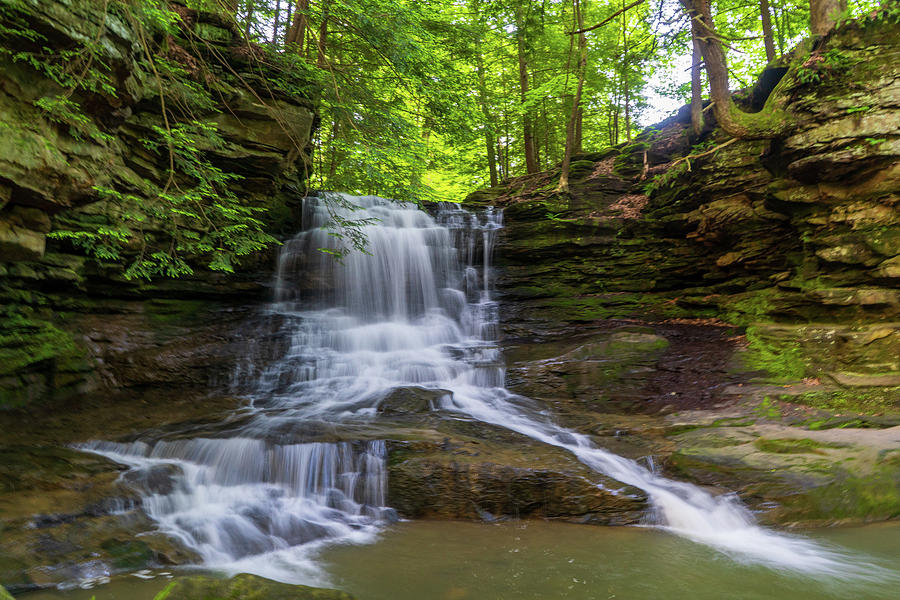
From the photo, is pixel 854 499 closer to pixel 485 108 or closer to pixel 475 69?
pixel 485 108

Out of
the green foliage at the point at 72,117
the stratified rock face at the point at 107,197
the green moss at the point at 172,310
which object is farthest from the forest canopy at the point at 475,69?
the green moss at the point at 172,310

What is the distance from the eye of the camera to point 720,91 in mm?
8391

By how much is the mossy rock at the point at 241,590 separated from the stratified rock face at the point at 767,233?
7026 millimetres

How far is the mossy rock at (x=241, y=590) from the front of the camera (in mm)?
2342

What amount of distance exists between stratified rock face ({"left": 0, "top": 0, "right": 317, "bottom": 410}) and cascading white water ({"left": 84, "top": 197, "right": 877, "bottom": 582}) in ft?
4.48

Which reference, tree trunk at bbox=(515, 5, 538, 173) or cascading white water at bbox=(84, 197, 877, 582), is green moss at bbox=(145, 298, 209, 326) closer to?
cascading white water at bbox=(84, 197, 877, 582)

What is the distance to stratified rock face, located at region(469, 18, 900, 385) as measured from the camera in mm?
6695

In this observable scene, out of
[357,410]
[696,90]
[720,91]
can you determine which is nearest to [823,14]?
[720,91]

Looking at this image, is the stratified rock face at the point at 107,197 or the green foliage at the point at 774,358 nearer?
the stratified rock face at the point at 107,197

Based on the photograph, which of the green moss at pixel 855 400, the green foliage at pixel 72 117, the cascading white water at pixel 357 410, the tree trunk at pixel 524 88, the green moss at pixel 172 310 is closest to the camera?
the cascading white water at pixel 357 410

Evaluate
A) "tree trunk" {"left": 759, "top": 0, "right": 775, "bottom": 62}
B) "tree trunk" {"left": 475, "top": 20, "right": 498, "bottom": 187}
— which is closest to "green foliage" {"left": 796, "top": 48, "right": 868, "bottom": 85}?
"tree trunk" {"left": 759, "top": 0, "right": 775, "bottom": 62}

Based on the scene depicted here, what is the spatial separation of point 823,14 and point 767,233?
363cm

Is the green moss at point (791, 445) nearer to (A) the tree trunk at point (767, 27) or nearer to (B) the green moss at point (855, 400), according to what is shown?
(B) the green moss at point (855, 400)

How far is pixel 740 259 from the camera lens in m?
8.59
